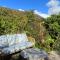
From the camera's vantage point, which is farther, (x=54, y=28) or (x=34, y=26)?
(x=54, y=28)

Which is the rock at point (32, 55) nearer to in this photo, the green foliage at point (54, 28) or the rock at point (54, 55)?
the rock at point (54, 55)

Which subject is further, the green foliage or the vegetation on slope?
the green foliage

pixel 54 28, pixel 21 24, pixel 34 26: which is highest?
pixel 21 24

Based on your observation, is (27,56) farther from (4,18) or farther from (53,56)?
(4,18)

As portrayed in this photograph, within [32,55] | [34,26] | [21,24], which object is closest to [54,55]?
[32,55]

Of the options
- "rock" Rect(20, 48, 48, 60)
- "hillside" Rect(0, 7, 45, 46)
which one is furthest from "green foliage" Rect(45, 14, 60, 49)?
"rock" Rect(20, 48, 48, 60)

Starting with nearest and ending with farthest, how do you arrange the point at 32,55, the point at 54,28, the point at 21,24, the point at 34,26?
1. the point at 32,55
2. the point at 21,24
3. the point at 34,26
4. the point at 54,28

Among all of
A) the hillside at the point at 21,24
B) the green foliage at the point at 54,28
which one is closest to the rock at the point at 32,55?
the hillside at the point at 21,24

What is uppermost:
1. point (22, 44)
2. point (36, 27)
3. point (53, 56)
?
point (36, 27)

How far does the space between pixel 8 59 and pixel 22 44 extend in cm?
103

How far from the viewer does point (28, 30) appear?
42.2 feet

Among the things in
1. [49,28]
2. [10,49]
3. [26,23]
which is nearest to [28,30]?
[26,23]

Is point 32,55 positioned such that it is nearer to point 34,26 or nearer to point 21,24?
point 21,24

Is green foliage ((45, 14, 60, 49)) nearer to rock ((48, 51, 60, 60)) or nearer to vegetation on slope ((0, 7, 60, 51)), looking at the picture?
vegetation on slope ((0, 7, 60, 51))
